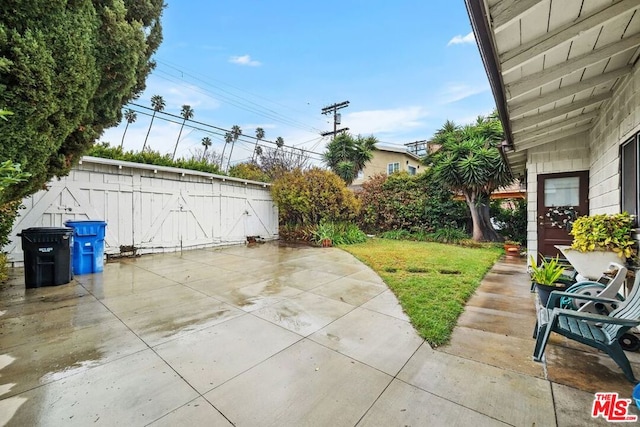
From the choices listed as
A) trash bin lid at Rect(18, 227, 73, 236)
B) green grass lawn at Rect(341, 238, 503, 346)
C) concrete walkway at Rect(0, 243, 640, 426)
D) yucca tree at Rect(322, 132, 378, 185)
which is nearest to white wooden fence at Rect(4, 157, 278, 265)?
trash bin lid at Rect(18, 227, 73, 236)

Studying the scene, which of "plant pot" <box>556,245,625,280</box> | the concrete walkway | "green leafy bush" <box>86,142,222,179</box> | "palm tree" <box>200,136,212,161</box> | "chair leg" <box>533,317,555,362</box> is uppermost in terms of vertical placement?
"palm tree" <box>200,136,212,161</box>

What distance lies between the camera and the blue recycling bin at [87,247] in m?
5.21

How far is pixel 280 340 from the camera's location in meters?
2.68

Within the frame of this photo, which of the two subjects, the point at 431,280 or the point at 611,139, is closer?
the point at 611,139

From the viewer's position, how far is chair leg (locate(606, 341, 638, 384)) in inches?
77.4

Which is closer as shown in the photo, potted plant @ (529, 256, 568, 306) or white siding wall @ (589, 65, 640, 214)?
white siding wall @ (589, 65, 640, 214)

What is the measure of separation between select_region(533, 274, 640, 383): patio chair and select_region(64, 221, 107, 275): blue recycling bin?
7.22 m

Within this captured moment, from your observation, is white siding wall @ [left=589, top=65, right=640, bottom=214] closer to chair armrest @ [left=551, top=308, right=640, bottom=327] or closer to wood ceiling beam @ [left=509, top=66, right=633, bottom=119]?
wood ceiling beam @ [left=509, top=66, right=633, bottom=119]

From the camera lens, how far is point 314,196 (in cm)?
1029

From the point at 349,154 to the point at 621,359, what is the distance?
14.1 meters

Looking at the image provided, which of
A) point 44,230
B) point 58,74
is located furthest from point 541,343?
point 44,230

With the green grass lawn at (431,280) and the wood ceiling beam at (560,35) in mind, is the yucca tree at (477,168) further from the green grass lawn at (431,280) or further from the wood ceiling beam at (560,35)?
the wood ceiling beam at (560,35)

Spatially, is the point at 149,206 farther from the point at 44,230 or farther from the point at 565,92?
the point at 565,92

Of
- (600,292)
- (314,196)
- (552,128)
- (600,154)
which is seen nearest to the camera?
(600,292)
